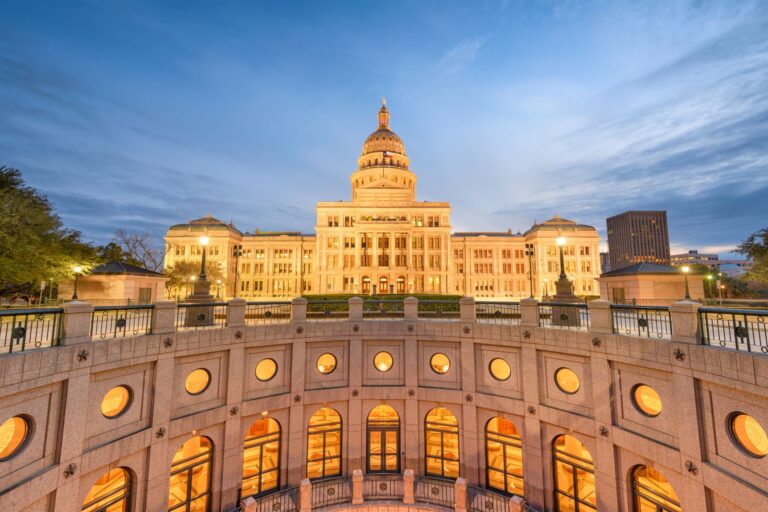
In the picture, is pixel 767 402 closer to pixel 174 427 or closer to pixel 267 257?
pixel 174 427

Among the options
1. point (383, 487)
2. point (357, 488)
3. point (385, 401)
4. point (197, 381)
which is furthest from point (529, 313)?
point (197, 381)

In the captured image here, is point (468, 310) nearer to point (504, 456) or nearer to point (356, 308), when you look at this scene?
point (356, 308)

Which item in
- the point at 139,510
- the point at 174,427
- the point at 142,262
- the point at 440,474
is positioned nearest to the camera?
the point at 139,510

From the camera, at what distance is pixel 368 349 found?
56.4ft

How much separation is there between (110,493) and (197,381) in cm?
402

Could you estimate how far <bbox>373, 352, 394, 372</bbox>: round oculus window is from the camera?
17172 millimetres

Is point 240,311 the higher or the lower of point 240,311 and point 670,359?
the higher

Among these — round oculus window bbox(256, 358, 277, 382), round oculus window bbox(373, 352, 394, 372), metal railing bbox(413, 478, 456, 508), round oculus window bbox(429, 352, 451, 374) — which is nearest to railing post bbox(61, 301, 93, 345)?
round oculus window bbox(256, 358, 277, 382)

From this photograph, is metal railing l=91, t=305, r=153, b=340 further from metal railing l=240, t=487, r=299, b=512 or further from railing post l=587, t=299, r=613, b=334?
railing post l=587, t=299, r=613, b=334

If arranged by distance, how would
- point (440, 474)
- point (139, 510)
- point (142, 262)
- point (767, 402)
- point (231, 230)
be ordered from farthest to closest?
point (231, 230) → point (142, 262) → point (440, 474) → point (139, 510) → point (767, 402)

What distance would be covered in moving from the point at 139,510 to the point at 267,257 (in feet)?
228

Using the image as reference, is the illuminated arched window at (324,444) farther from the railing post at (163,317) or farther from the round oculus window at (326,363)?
the railing post at (163,317)

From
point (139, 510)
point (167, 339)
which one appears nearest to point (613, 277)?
point (167, 339)

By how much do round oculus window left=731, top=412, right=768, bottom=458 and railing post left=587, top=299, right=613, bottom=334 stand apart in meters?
3.82
